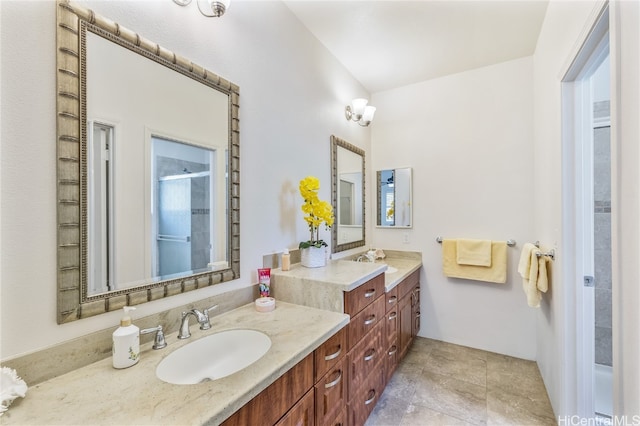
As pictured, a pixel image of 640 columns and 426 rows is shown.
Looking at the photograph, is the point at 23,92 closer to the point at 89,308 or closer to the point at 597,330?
the point at 89,308

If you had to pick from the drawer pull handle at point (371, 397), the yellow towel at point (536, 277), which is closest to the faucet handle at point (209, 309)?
the drawer pull handle at point (371, 397)

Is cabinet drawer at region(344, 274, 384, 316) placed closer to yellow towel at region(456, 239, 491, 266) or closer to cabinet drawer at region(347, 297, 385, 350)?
cabinet drawer at region(347, 297, 385, 350)

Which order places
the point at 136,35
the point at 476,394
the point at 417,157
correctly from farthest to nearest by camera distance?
the point at 417,157, the point at 476,394, the point at 136,35

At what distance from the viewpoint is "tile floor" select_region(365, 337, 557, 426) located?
1751mm

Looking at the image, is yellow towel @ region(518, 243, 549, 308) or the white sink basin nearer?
the white sink basin

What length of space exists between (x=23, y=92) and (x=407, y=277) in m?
2.46

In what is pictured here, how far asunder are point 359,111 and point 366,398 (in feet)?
7.42

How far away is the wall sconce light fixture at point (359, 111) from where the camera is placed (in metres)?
2.52

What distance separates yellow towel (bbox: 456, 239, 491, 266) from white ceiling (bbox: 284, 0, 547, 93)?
1652 mm

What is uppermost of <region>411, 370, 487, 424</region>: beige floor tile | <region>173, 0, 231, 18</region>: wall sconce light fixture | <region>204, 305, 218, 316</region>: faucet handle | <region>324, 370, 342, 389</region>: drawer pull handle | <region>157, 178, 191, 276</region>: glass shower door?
<region>173, 0, 231, 18</region>: wall sconce light fixture

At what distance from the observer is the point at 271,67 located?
1.73 metres

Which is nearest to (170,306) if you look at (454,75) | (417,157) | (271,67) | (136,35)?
(136,35)

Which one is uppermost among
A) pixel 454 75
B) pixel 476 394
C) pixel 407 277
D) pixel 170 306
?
pixel 454 75
